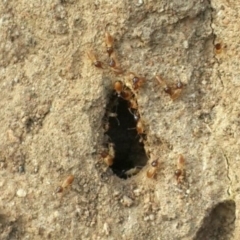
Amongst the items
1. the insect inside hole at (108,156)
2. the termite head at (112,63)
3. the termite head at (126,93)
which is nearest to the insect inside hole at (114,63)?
the termite head at (112,63)

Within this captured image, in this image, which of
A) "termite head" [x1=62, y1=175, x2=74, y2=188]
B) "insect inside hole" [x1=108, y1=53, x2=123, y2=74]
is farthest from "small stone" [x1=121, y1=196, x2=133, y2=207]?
"insect inside hole" [x1=108, y1=53, x2=123, y2=74]

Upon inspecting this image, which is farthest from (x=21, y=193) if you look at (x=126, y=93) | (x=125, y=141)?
(x=126, y=93)

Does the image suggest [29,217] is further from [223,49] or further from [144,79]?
[223,49]

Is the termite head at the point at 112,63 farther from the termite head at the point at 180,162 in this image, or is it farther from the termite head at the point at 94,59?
the termite head at the point at 180,162

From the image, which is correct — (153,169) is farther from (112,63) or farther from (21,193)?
(21,193)

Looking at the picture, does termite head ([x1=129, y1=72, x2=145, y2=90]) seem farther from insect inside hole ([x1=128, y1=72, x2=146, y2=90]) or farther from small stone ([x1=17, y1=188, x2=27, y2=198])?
small stone ([x1=17, y1=188, x2=27, y2=198])

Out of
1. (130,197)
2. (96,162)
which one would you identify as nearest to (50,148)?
(96,162)

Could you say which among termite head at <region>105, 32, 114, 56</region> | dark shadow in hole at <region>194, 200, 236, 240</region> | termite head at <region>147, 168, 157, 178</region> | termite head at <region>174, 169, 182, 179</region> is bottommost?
dark shadow in hole at <region>194, 200, 236, 240</region>
